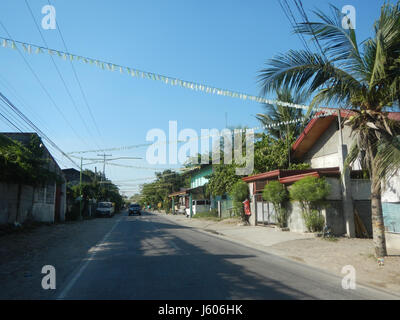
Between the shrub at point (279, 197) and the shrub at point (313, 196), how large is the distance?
1.89 m

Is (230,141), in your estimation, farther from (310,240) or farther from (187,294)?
(187,294)

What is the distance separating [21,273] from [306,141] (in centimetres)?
1679

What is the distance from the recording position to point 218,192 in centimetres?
2655

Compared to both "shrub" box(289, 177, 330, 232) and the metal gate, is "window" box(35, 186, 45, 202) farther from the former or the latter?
"shrub" box(289, 177, 330, 232)

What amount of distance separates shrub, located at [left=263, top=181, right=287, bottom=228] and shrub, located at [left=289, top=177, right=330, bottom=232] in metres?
1.89

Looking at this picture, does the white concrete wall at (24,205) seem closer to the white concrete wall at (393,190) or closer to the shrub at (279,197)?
the shrub at (279,197)

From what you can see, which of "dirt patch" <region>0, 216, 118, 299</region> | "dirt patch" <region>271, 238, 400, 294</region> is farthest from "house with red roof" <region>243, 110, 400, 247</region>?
"dirt patch" <region>0, 216, 118, 299</region>

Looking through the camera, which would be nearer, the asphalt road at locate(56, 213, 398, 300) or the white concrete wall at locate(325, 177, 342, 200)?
the asphalt road at locate(56, 213, 398, 300)

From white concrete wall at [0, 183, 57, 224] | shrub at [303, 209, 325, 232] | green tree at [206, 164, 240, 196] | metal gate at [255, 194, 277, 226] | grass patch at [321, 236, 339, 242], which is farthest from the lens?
green tree at [206, 164, 240, 196]

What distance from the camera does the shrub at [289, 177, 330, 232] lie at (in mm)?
13650

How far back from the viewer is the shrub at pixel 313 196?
44.8 feet

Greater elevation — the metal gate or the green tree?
the green tree

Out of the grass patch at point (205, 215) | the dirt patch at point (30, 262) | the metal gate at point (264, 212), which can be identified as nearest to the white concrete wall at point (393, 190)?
the metal gate at point (264, 212)
